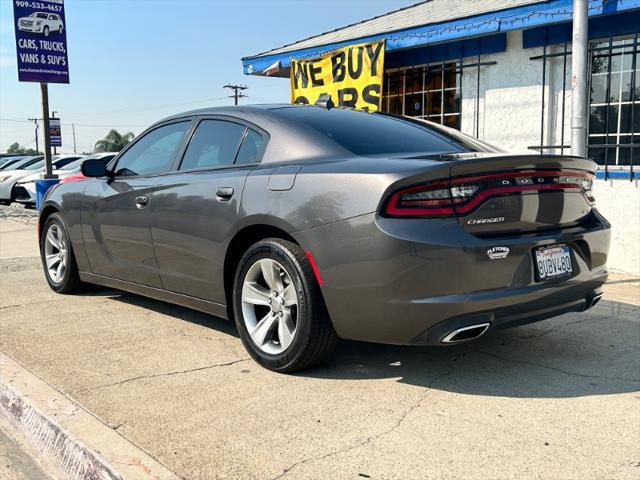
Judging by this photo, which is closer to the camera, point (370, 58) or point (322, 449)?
point (322, 449)

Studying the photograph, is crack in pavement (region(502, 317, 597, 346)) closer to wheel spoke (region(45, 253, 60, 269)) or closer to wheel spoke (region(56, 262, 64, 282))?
wheel spoke (region(56, 262, 64, 282))

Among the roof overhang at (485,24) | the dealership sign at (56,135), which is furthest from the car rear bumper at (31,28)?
the dealership sign at (56,135)

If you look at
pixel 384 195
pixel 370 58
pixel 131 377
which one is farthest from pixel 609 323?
pixel 370 58

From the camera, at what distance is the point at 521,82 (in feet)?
28.1

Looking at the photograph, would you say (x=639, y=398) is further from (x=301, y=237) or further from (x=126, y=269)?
(x=126, y=269)

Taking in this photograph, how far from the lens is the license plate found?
345 centimetres

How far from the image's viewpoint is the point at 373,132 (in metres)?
4.09

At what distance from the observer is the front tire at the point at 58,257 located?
575cm

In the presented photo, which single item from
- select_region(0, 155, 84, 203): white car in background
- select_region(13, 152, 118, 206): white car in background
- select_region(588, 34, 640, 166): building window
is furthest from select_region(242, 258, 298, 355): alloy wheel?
select_region(0, 155, 84, 203): white car in background

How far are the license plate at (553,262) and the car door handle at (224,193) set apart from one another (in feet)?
5.90

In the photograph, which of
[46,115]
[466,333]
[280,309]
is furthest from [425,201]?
[46,115]

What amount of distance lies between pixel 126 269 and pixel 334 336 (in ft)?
6.79

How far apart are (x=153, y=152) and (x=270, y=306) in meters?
1.88

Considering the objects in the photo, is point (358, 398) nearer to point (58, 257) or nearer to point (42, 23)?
point (58, 257)
